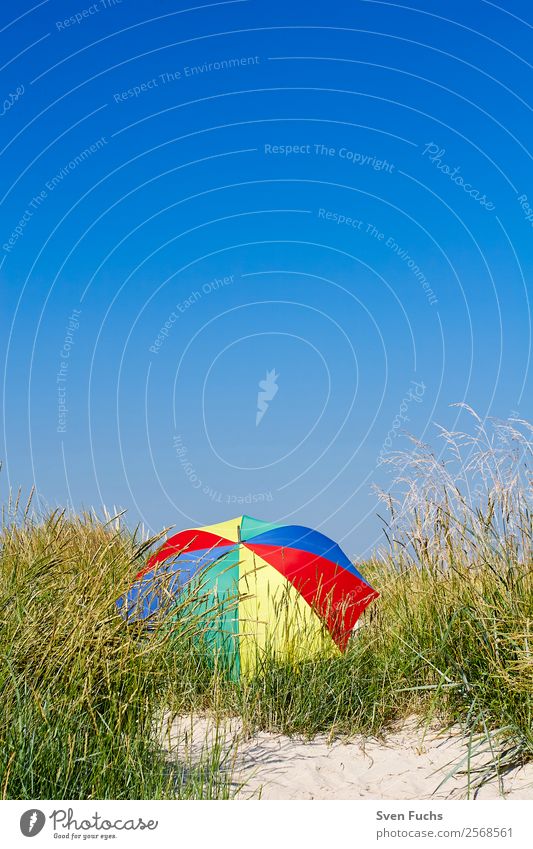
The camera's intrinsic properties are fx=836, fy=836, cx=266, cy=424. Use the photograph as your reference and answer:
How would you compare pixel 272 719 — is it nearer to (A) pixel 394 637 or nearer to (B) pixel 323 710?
(B) pixel 323 710

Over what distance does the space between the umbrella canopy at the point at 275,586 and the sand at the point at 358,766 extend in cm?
67

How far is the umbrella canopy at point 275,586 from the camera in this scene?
5.72 metres

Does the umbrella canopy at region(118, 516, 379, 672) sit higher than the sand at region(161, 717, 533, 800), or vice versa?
the umbrella canopy at region(118, 516, 379, 672)

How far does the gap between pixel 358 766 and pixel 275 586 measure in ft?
5.96

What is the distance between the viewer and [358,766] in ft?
15.8

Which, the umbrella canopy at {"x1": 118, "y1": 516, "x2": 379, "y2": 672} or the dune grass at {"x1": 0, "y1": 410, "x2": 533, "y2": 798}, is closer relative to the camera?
the dune grass at {"x1": 0, "y1": 410, "x2": 533, "y2": 798}
